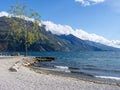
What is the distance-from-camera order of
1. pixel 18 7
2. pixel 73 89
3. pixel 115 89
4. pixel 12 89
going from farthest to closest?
pixel 18 7 < pixel 115 89 < pixel 73 89 < pixel 12 89

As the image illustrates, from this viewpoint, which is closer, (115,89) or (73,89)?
(73,89)

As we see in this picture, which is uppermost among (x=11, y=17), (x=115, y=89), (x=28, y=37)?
(x=11, y=17)

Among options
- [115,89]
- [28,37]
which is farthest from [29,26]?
[115,89]

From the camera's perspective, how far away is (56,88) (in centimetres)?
2247

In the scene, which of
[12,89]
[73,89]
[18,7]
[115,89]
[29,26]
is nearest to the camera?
[12,89]

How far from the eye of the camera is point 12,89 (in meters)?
20.8

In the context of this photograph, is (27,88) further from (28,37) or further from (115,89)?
(28,37)

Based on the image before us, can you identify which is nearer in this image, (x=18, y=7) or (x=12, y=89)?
(x=12, y=89)

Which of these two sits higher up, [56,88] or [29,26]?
[29,26]

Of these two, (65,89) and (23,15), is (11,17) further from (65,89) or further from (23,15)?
(65,89)

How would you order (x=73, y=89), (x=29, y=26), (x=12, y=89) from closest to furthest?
(x=12, y=89), (x=73, y=89), (x=29, y=26)

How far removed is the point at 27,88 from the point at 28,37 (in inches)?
2531

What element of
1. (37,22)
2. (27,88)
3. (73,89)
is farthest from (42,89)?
(37,22)

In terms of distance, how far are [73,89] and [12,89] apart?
5.14 m
